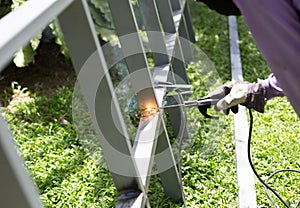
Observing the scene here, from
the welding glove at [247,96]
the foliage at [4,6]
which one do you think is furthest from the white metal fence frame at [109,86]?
the foliage at [4,6]

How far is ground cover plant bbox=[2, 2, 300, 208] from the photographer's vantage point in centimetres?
265

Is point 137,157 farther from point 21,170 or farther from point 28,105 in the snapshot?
point 28,105

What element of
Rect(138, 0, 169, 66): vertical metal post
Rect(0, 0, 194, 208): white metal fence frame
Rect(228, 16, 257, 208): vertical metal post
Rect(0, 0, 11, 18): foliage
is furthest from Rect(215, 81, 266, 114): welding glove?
Rect(0, 0, 11, 18): foliage

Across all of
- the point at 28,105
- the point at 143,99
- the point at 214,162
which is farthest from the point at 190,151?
the point at 28,105

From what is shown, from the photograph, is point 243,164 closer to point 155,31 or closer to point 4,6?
point 155,31

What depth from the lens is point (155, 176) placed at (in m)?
2.84

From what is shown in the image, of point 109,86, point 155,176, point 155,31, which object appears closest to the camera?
point 109,86

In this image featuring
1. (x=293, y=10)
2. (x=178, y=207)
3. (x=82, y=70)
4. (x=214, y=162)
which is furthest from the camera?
(x=214, y=162)

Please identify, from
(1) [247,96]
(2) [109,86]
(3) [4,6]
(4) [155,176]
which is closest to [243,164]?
(4) [155,176]

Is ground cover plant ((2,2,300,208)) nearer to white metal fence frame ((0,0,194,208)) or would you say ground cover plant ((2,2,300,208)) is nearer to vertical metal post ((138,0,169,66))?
white metal fence frame ((0,0,194,208))

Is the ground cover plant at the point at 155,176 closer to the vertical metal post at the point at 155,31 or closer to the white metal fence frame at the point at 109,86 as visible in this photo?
the white metal fence frame at the point at 109,86

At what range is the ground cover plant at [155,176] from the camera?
2648 mm

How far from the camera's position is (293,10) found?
1208 millimetres

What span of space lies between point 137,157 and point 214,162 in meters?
0.98
